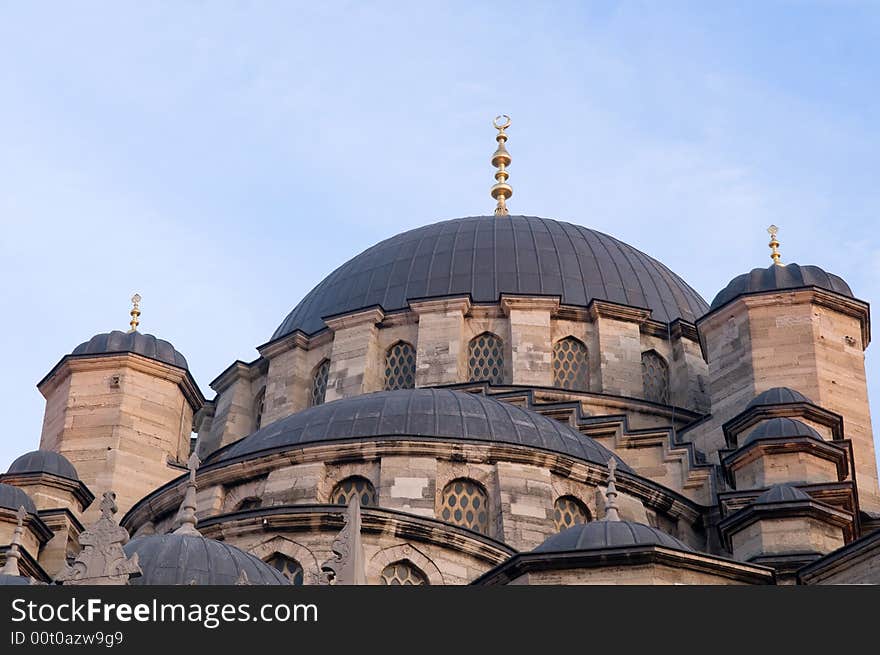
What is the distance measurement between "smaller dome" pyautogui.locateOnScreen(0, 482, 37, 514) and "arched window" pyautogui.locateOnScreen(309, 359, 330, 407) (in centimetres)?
815

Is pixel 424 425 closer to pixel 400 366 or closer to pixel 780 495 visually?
pixel 780 495

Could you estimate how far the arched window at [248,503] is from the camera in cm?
2912

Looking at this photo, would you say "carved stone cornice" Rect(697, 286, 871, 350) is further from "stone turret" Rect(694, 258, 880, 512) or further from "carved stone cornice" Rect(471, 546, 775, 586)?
"carved stone cornice" Rect(471, 546, 775, 586)

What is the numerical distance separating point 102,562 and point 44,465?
1389 centimetres

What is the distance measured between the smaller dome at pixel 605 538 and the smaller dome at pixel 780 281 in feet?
39.7

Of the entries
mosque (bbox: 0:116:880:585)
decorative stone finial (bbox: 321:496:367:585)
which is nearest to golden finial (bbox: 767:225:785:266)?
mosque (bbox: 0:116:880:585)

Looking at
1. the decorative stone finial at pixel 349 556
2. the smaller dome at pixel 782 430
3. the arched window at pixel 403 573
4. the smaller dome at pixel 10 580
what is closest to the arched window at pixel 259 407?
the smaller dome at pixel 782 430

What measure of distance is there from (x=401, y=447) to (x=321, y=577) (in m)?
7.97

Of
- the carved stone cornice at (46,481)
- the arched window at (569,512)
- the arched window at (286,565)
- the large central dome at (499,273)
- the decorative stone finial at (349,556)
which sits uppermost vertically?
the large central dome at (499,273)

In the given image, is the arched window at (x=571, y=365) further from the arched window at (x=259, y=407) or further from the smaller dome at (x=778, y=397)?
the arched window at (x=259, y=407)

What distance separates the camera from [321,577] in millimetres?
20734

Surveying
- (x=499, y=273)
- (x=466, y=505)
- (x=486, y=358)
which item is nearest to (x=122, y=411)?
(x=486, y=358)

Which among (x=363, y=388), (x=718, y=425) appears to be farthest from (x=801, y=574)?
(x=363, y=388)

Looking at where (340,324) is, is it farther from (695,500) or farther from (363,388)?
(695,500)
